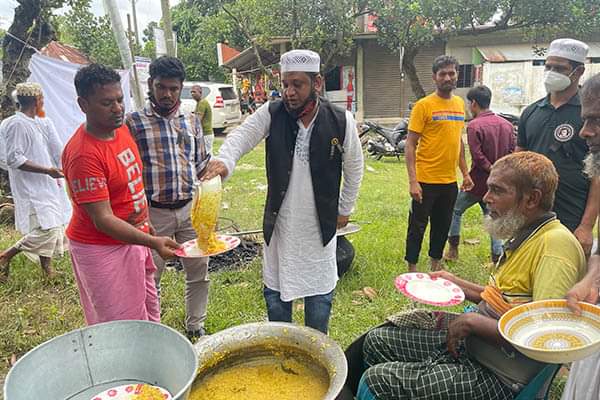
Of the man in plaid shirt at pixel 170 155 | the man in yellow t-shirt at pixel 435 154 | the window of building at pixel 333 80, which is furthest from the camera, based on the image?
the window of building at pixel 333 80

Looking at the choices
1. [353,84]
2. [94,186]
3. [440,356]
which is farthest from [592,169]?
[353,84]

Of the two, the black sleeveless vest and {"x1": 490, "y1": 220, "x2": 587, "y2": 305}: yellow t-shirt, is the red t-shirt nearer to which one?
the black sleeveless vest

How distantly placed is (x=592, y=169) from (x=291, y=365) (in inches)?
67.9

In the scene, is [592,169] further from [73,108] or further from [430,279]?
[73,108]

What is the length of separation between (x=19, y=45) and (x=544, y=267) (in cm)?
631

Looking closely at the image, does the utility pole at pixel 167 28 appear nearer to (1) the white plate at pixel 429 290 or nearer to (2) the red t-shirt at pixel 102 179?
(2) the red t-shirt at pixel 102 179

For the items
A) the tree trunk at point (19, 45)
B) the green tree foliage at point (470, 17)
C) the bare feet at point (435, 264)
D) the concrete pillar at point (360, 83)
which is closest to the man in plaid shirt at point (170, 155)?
the bare feet at point (435, 264)

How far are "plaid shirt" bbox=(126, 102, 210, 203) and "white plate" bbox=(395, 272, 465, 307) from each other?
1568 mm

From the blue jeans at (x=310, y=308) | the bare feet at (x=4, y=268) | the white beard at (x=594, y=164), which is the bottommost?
the bare feet at (x=4, y=268)

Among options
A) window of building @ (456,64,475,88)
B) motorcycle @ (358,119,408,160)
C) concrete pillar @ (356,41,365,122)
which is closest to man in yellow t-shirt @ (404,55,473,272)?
motorcycle @ (358,119,408,160)

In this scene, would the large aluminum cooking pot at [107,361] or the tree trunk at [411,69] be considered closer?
the large aluminum cooking pot at [107,361]

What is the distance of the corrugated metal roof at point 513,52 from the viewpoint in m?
14.7

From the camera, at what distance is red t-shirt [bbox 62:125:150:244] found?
2033 millimetres

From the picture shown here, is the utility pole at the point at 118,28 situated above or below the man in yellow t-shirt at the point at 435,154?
above
